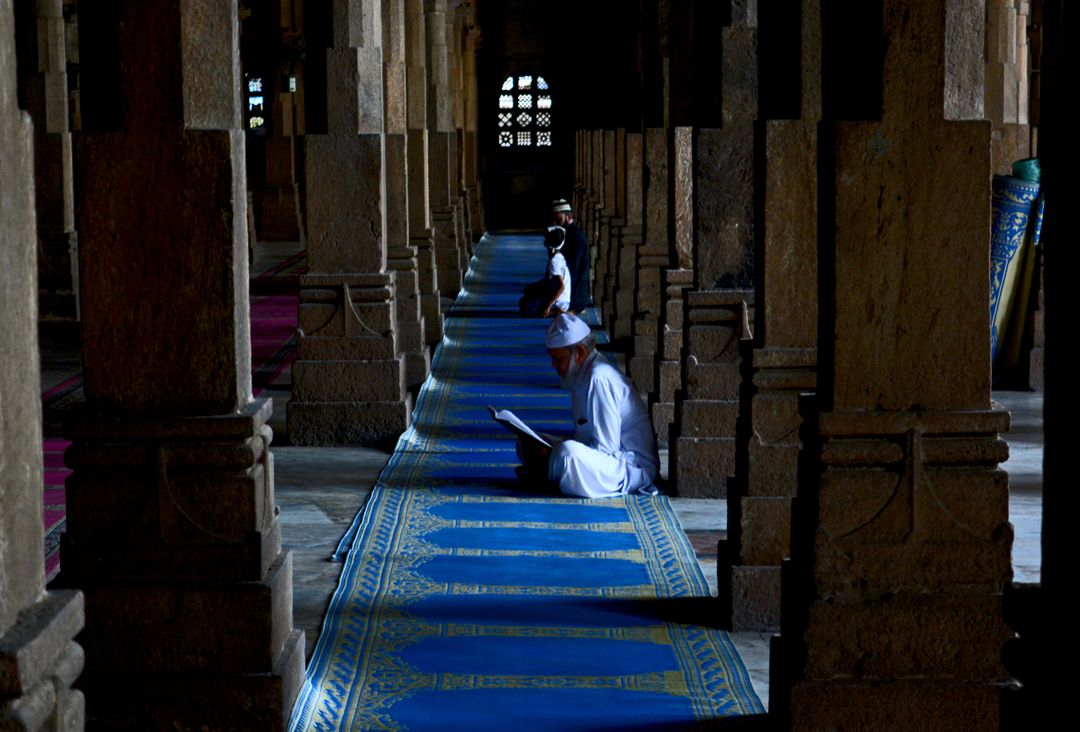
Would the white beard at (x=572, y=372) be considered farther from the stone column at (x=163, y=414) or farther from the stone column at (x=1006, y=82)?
the stone column at (x=1006, y=82)

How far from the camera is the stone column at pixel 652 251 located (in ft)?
39.3

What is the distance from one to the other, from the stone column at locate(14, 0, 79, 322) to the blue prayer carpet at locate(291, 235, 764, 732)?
24.9 feet

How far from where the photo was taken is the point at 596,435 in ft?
26.3

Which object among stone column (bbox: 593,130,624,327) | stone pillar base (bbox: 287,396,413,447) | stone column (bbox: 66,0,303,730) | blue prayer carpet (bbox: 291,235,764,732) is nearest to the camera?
stone column (bbox: 66,0,303,730)

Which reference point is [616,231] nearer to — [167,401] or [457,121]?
[457,121]

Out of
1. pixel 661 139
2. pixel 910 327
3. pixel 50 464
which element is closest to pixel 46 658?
pixel 910 327

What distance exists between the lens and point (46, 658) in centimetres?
217

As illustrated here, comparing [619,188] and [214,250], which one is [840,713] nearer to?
[214,250]

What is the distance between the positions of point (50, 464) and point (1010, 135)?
9812mm

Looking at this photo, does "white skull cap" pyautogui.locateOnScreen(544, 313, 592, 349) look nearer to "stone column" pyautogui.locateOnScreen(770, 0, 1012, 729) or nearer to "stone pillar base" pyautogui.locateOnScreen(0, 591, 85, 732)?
"stone column" pyautogui.locateOnScreen(770, 0, 1012, 729)

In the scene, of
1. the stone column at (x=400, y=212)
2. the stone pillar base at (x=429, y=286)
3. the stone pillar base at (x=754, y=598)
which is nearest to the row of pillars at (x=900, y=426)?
the stone pillar base at (x=754, y=598)

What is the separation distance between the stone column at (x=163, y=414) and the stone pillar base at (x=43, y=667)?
7.00 feet

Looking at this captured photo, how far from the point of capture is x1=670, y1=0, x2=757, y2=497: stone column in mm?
7926

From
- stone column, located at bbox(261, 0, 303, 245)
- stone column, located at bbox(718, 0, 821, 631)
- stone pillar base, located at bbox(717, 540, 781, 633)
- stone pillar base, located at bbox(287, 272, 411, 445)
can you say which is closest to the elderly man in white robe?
stone pillar base, located at bbox(287, 272, 411, 445)
